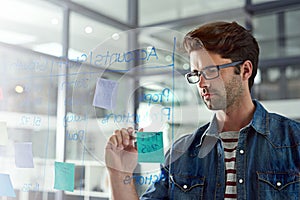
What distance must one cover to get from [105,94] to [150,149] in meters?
0.28

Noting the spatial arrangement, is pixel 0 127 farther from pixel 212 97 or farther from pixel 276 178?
pixel 276 178

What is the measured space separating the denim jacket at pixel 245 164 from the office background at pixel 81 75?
0.21 ft

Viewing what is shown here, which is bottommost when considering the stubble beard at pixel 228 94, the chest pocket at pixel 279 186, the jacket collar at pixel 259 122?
the chest pocket at pixel 279 186

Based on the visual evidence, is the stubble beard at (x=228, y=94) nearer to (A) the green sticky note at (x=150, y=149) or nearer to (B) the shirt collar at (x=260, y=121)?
(B) the shirt collar at (x=260, y=121)

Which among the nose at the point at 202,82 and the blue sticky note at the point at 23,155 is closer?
the nose at the point at 202,82

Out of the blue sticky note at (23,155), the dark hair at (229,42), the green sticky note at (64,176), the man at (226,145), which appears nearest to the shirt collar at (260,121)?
the man at (226,145)

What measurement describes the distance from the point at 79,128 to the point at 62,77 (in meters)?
0.23

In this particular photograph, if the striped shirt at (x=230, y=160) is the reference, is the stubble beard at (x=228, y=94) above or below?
above

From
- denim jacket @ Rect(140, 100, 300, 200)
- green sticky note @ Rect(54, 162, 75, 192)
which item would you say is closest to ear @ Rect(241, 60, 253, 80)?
denim jacket @ Rect(140, 100, 300, 200)

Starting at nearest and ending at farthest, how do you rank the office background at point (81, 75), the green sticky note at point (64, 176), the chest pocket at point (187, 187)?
the chest pocket at point (187, 187) < the office background at point (81, 75) < the green sticky note at point (64, 176)

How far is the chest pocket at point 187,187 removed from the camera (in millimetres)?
1268

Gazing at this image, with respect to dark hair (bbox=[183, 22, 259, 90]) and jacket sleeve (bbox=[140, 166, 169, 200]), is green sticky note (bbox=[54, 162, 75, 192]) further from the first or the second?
dark hair (bbox=[183, 22, 259, 90])

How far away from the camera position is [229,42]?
3.99ft

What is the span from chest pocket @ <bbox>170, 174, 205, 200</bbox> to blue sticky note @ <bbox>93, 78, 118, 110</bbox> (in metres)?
0.35
